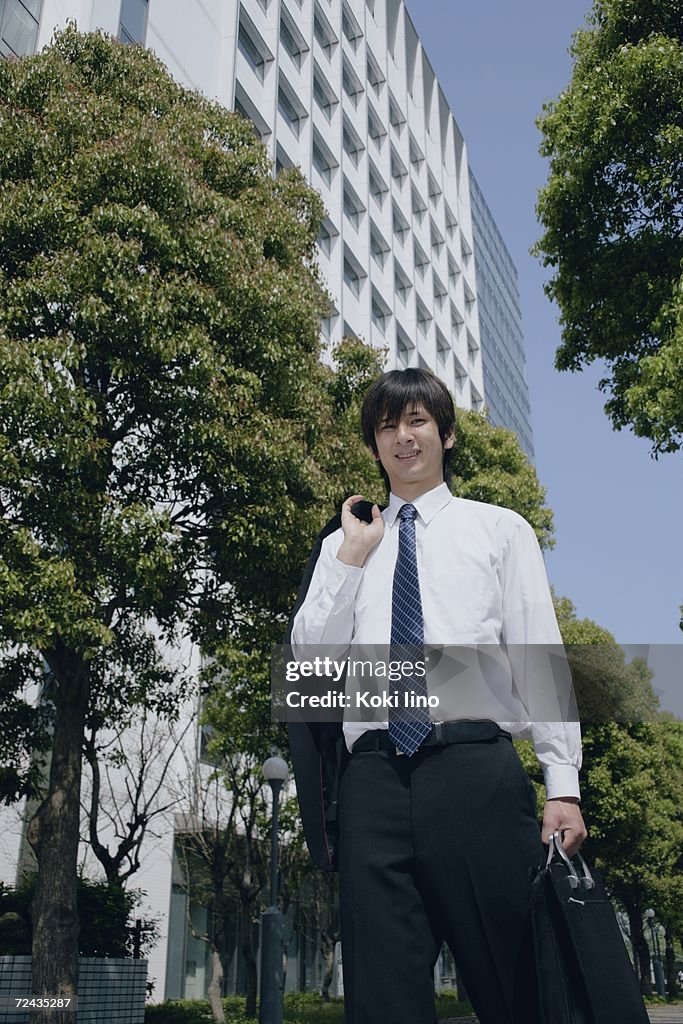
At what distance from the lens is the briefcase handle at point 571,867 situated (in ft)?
6.28

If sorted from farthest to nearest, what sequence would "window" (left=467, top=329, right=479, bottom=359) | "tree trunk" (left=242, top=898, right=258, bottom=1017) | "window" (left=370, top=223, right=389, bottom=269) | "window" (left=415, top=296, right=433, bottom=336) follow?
"window" (left=467, top=329, right=479, bottom=359), "window" (left=415, top=296, right=433, bottom=336), "window" (left=370, top=223, right=389, bottom=269), "tree trunk" (left=242, top=898, right=258, bottom=1017)

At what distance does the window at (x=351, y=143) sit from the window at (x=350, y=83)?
181 centimetres

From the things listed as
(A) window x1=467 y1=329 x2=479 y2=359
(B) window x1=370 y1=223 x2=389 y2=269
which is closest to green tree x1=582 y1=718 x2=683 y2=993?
(B) window x1=370 y1=223 x2=389 y2=269

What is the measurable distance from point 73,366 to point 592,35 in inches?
288

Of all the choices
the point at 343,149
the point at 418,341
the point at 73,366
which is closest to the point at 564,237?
the point at 73,366

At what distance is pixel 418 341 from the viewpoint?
37.6m

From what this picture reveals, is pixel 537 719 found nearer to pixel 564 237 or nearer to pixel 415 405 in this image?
pixel 415 405

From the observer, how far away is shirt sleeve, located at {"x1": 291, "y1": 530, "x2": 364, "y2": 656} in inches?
94.1

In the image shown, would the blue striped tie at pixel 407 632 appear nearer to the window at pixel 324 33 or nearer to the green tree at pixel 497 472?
the green tree at pixel 497 472

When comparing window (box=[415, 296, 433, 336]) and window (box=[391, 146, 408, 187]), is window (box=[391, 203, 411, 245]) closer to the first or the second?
window (box=[391, 146, 408, 187])

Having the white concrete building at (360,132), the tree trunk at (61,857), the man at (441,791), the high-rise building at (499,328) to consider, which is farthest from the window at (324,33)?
the man at (441,791)

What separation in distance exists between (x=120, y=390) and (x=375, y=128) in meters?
31.3

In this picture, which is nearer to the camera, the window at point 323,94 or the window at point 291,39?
the window at point 291,39

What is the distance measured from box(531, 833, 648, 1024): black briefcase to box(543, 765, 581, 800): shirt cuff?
0.63 ft
